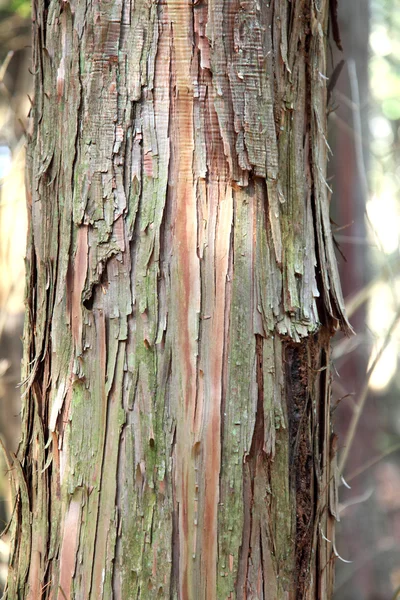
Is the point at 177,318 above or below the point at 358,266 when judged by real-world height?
below

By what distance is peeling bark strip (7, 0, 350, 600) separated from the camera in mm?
969

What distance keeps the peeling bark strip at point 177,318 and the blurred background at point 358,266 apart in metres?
1.83

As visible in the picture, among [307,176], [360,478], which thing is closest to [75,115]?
[307,176]

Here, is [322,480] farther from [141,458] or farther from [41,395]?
[41,395]

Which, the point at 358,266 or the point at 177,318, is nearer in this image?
the point at 177,318

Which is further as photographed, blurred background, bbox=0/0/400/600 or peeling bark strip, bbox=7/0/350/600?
blurred background, bbox=0/0/400/600

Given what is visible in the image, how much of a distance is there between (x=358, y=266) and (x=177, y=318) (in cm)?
275

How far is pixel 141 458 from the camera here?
971 mm

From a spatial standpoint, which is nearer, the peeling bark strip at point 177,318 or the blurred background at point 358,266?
the peeling bark strip at point 177,318

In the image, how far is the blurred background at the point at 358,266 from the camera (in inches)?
119

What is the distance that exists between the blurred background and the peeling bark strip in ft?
5.99

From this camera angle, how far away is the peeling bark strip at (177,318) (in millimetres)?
969

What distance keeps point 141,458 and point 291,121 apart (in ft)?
2.15

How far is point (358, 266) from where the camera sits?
11.6 ft
